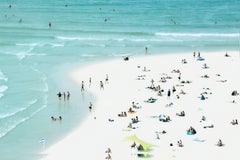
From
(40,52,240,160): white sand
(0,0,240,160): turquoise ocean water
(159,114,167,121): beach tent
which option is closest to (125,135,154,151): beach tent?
(40,52,240,160): white sand

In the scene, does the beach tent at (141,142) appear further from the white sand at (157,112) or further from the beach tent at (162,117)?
the beach tent at (162,117)

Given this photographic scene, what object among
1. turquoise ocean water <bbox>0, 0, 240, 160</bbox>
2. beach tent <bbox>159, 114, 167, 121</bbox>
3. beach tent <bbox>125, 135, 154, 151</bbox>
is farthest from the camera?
turquoise ocean water <bbox>0, 0, 240, 160</bbox>

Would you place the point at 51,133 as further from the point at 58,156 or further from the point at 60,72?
the point at 60,72

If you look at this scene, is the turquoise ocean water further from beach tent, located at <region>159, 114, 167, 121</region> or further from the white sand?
beach tent, located at <region>159, 114, 167, 121</region>

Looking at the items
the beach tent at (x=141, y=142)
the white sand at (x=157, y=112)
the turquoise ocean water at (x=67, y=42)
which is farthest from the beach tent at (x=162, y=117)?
the turquoise ocean water at (x=67, y=42)

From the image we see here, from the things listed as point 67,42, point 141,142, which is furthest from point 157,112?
point 67,42
